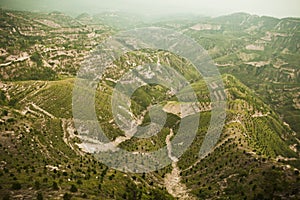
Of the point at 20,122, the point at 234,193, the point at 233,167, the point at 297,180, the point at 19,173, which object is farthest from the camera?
the point at 20,122

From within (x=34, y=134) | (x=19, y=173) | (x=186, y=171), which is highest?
(x=19, y=173)

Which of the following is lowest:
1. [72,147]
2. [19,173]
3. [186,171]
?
[186,171]

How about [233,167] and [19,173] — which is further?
[233,167]

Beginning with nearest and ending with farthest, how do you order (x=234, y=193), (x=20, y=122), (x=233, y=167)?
(x=234, y=193) < (x=233, y=167) < (x=20, y=122)

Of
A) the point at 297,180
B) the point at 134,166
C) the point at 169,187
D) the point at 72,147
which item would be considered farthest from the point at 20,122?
the point at 297,180

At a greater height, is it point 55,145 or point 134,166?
point 55,145

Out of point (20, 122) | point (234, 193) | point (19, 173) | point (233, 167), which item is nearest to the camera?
point (19, 173)

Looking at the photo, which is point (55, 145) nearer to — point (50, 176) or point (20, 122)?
point (20, 122)

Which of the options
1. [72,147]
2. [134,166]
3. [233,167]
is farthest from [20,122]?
[233,167]

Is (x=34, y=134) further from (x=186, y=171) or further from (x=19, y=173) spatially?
(x=186, y=171)
